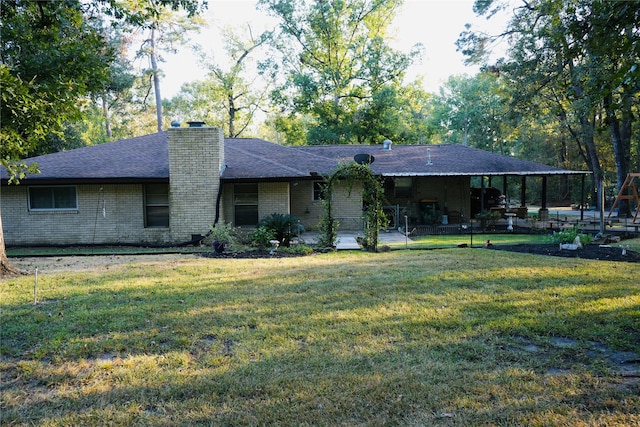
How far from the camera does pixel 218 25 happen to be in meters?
36.3

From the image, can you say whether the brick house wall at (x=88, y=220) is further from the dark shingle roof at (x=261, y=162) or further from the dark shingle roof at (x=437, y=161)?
the dark shingle roof at (x=437, y=161)

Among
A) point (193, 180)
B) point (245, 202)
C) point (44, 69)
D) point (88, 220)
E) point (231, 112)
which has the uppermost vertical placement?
point (231, 112)

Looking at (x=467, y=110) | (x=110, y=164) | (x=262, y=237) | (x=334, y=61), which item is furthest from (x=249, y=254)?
(x=467, y=110)

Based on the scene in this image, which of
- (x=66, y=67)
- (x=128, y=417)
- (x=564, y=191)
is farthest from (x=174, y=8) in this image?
(x=564, y=191)

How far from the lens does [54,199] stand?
47.7 feet

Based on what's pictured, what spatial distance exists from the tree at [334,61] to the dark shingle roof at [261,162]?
8.28 metres

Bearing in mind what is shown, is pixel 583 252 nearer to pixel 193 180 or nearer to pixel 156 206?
pixel 193 180

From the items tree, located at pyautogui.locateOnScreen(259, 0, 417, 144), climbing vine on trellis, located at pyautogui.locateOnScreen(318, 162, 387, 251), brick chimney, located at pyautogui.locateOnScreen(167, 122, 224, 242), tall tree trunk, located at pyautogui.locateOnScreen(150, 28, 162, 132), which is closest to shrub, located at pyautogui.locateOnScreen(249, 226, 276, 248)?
climbing vine on trellis, located at pyautogui.locateOnScreen(318, 162, 387, 251)

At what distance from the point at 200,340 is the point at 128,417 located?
1478 mm

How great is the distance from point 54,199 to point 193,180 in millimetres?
5027

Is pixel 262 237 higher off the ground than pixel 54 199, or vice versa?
pixel 54 199

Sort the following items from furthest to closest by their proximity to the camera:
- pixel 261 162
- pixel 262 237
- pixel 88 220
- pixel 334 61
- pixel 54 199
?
pixel 334 61 → pixel 261 162 → pixel 54 199 → pixel 88 220 → pixel 262 237

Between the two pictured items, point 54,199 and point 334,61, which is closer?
point 54,199

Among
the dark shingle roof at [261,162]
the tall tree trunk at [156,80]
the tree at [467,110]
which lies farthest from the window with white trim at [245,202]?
the tree at [467,110]
